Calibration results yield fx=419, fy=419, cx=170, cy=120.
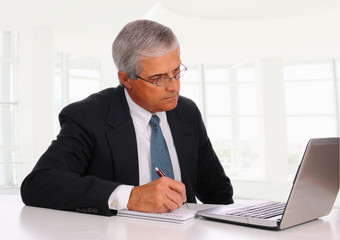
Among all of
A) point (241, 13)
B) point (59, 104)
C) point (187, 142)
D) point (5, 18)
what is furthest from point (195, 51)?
point (187, 142)

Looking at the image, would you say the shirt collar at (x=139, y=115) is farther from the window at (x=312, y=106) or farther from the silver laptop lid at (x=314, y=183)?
the window at (x=312, y=106)

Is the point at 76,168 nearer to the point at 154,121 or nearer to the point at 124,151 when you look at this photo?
the point at 124,151

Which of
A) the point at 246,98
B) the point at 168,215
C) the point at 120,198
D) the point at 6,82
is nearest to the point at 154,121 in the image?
the point at 120,198

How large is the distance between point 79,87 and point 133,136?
10213 mm

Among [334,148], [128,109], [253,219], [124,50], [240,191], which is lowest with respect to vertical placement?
[240,191]

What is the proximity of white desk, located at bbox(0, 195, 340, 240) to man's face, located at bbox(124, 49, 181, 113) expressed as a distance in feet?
2.42

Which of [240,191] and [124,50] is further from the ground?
Result: [124,50]

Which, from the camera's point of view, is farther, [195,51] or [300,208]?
[195,51]

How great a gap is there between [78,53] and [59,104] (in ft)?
4.92

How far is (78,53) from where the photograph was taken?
1068 centimetres

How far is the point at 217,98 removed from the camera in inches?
576

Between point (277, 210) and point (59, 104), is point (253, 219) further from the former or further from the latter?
point (59, 104)

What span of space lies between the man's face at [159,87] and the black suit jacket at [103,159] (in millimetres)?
132

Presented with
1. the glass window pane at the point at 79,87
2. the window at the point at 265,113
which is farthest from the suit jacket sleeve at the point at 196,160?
the glass window pane at the point at 79,87
